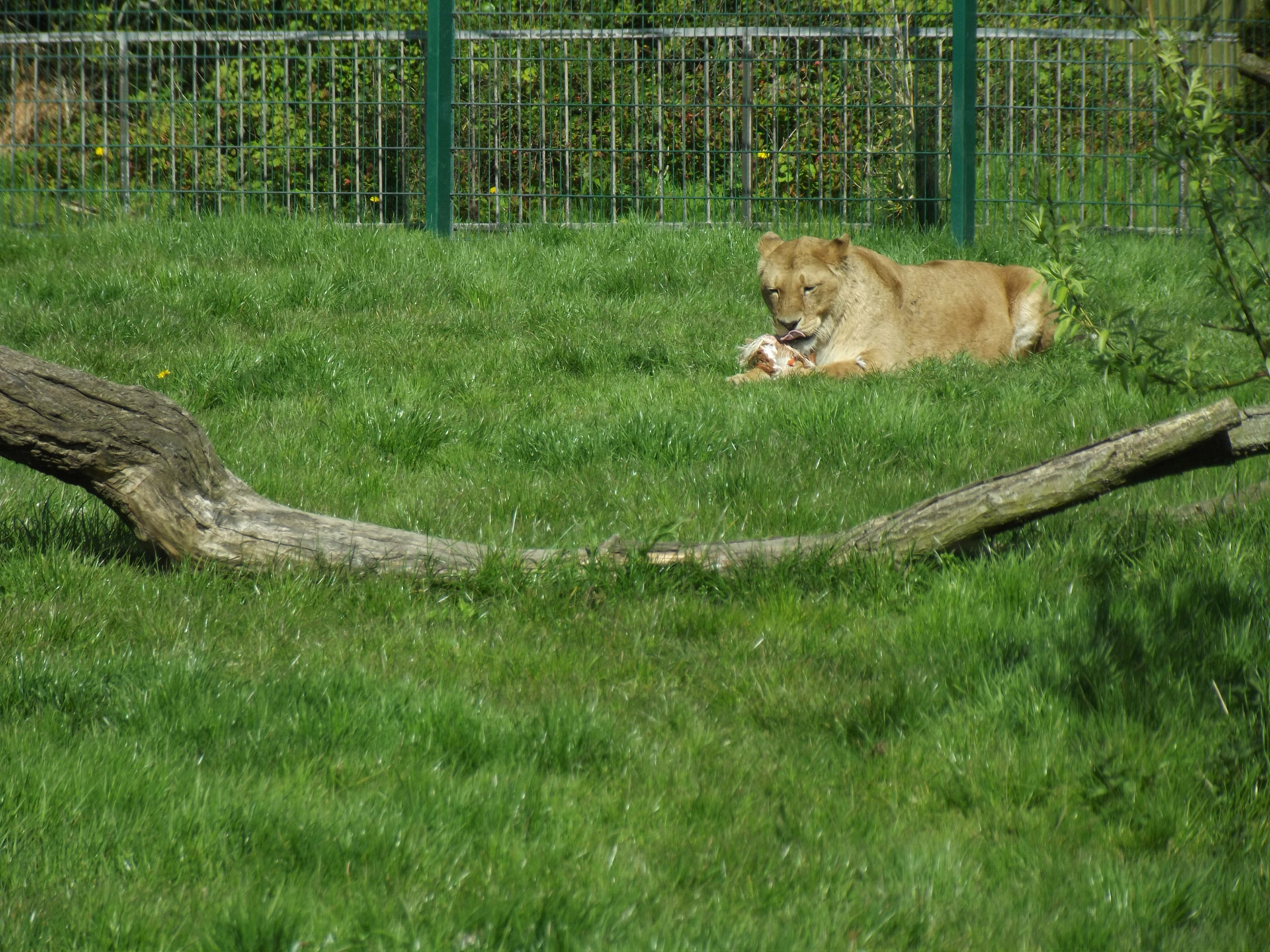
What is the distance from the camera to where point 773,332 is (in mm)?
7508

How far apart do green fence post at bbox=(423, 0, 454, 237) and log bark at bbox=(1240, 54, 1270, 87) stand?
20.9 ft

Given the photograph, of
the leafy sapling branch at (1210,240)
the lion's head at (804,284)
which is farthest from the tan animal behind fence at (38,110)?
the leafy sapling branch at (1210,240)

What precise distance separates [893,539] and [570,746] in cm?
144

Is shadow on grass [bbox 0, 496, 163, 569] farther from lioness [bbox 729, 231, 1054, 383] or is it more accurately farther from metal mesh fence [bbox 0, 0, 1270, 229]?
metal mesh fence [bbox 0, 0, 1270, 229]

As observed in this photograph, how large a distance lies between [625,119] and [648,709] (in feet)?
27.6

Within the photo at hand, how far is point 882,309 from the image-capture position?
729 cm

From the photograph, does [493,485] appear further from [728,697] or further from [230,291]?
[230,291]

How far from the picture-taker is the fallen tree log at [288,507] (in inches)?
143

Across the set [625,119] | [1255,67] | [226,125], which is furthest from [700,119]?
[1255,67]

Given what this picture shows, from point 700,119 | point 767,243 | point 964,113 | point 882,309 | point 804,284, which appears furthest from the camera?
point 700,119

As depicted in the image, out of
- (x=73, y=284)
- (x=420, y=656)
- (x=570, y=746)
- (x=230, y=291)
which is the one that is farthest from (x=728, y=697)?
(x=73, y=284)

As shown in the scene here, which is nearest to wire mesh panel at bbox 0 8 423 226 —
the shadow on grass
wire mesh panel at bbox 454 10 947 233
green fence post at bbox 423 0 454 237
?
green fence post at bbox 423 0 454 237

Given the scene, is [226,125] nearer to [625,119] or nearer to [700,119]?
[625,119]

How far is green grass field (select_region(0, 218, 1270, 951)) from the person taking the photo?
7.66 ft
